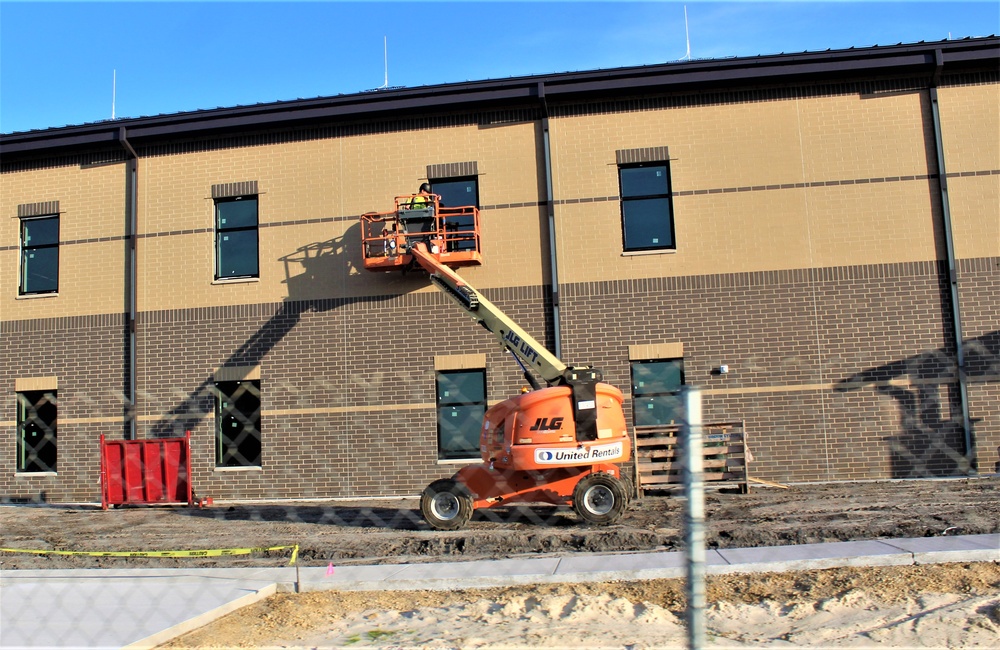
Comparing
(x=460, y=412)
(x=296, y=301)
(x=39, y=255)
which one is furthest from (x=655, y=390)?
(x=39, y=255)

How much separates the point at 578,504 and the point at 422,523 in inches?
96.4

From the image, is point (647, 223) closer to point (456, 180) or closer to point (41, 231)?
point (456, 180)

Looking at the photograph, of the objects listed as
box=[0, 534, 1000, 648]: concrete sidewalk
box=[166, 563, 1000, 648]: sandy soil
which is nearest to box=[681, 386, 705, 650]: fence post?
box=[166, 563, 1000, 648]: sandy soil

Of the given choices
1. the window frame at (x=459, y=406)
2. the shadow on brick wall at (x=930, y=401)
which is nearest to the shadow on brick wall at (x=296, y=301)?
the window frame at (x=459, y=406)

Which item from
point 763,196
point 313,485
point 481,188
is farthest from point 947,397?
point 313,485

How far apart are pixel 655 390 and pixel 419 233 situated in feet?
16.8

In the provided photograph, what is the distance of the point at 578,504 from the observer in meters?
10.6

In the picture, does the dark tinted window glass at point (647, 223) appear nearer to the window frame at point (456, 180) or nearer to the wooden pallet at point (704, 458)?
the window frame at point (456, 180)

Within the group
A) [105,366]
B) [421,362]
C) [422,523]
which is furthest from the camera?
[105,366]

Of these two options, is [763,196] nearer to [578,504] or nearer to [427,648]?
[578,504]

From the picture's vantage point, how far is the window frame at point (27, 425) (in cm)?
1650

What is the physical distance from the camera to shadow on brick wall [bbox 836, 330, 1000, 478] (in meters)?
14.0

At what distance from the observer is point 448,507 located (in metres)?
10.9

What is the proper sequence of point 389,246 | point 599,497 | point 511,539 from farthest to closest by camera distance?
1. point 389,246
2. point 599,497
3. point 511,539
